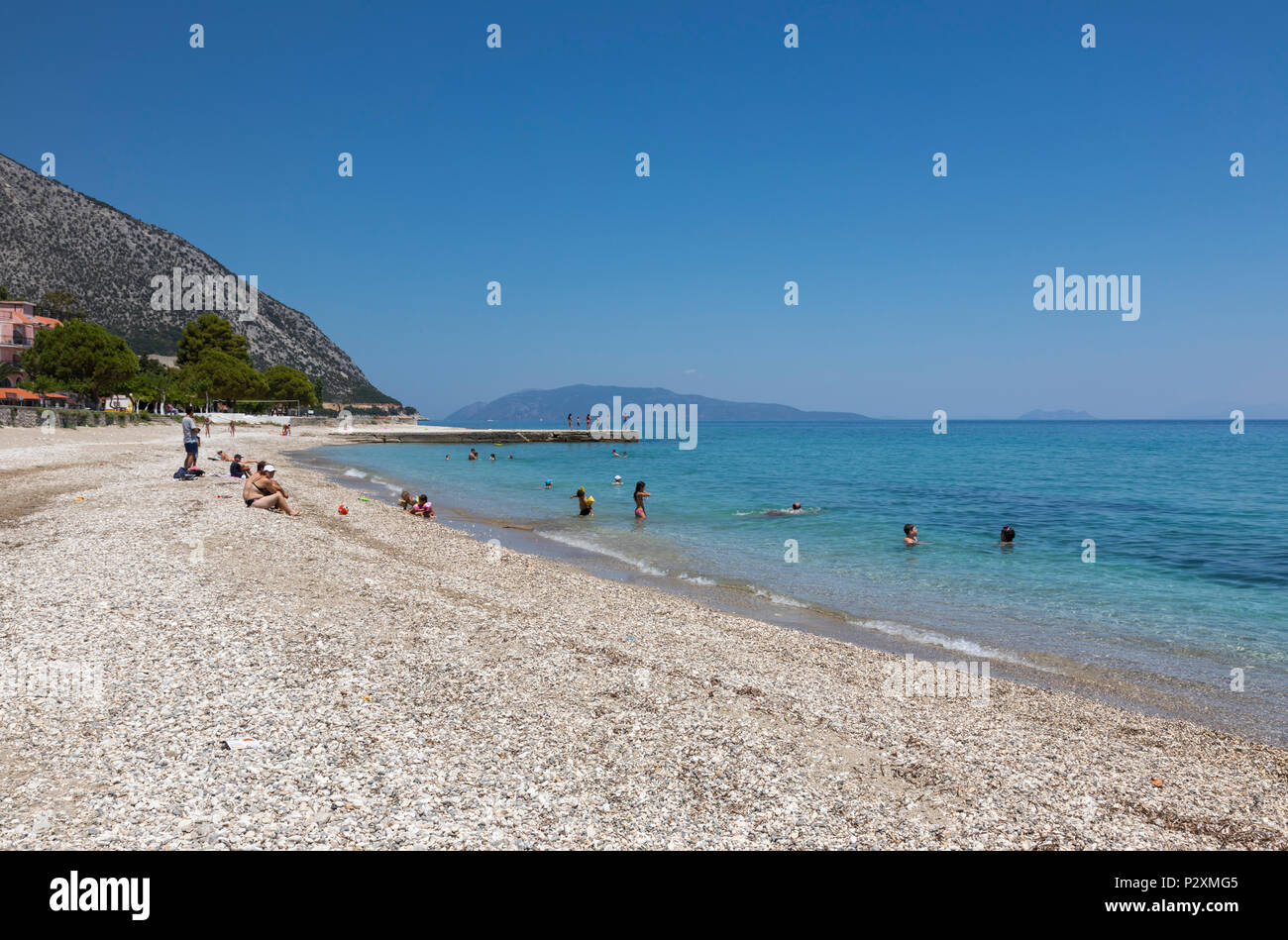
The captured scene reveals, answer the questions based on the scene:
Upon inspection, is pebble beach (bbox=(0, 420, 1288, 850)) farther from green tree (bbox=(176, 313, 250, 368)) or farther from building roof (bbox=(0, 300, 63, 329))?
green tree (bbox=(176, 313, 250, 368))

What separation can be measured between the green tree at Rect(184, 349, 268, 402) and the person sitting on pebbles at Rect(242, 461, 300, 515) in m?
91.6

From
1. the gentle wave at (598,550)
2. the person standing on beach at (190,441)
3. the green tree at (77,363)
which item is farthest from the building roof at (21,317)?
the gentle wave at (598,550)

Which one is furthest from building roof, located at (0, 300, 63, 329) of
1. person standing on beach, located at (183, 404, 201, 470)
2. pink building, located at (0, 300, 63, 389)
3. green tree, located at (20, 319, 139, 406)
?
person standing on beach, located at (183, 404, 201, 470)

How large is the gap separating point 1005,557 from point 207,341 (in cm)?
12164

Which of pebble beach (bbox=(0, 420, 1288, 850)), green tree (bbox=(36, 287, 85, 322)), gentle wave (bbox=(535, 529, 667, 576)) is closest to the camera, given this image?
pebble beach (bbox=(0, 420, 1288, 850))

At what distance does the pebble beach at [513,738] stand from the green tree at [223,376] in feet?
336

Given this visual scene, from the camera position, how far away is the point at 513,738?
22.6 feet

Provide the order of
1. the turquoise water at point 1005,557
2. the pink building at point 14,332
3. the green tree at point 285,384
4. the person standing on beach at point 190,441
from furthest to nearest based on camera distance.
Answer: the green tree at point 285,384
the pink building at point 14,332
the person standing on beach at point 190,441
the turquoise water at point 1005,557

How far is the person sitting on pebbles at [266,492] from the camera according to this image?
2017cm

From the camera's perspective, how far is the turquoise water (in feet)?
41.5

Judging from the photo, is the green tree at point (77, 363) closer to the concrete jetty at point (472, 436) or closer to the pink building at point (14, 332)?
the pink building at point (14, 332)

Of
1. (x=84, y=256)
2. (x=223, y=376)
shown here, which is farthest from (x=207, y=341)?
(x=84, y=256)
